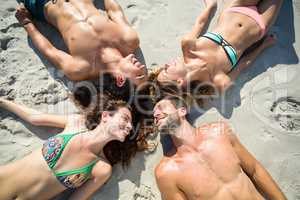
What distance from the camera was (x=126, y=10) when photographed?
513 centimetres

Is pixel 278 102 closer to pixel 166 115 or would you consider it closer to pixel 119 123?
pixel 166 115

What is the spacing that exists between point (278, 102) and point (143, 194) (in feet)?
7.65

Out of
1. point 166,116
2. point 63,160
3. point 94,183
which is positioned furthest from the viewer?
point 166,116

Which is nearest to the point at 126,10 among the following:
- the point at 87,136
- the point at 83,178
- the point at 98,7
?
the point at 98,7

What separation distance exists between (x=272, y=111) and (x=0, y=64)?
3.88m

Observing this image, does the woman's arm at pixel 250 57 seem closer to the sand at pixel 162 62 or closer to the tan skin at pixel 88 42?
the sand at pixel 162 62

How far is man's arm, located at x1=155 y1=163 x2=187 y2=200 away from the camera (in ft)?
14.1

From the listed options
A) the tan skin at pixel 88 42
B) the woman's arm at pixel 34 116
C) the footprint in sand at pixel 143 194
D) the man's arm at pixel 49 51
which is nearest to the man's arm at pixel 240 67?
the tan skin at pixel 88 42

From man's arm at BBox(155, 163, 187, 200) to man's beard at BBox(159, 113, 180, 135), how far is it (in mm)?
471

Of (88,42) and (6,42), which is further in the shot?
(6,42)

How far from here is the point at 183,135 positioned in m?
4.58

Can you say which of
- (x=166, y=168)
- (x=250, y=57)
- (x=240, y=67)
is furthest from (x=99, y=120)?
(x=250, y=57)

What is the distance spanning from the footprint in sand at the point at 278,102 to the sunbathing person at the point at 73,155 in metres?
1.92

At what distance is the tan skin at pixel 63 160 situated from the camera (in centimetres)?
411
